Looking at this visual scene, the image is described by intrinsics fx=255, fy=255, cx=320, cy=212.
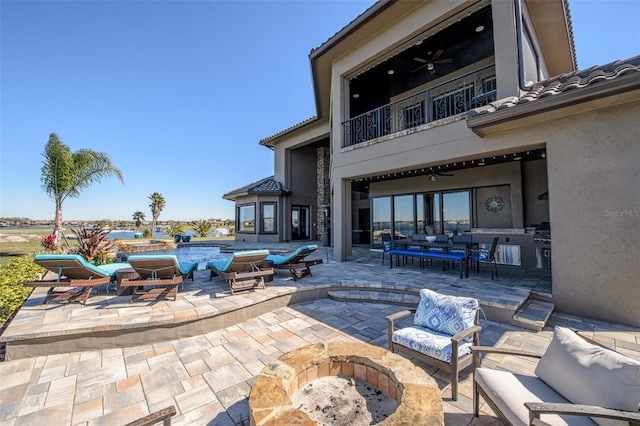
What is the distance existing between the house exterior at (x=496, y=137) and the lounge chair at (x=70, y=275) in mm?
6853

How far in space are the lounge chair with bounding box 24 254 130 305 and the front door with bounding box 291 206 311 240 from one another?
1227cm

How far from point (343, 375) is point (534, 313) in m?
4.33

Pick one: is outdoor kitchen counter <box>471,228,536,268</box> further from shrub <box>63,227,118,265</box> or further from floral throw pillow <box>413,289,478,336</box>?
shrub <box>63,227,118,265</box>

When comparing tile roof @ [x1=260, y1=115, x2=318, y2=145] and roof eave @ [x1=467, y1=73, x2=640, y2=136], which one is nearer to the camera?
roof eave @ [x1=467, y1=73, x2=640, y2=136]

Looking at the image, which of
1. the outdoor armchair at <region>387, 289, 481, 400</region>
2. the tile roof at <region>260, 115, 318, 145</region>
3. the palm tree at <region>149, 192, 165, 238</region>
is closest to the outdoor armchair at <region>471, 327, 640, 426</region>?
the outdoor armchair at <region>387, 289, 481, 400</region>

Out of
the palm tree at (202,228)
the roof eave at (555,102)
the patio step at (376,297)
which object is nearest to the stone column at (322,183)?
the patio step at (376,297)

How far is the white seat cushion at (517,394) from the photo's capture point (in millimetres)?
1799

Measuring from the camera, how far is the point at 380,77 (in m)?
9.79

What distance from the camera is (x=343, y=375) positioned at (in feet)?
8.30

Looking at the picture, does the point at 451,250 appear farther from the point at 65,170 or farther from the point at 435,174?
the point at 65,170

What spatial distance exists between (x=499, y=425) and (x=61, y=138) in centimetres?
2066

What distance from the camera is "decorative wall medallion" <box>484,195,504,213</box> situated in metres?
9.70

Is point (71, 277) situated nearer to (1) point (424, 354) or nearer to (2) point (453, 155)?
(1) point (424, 354)

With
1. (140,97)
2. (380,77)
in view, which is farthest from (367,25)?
(140,97)
